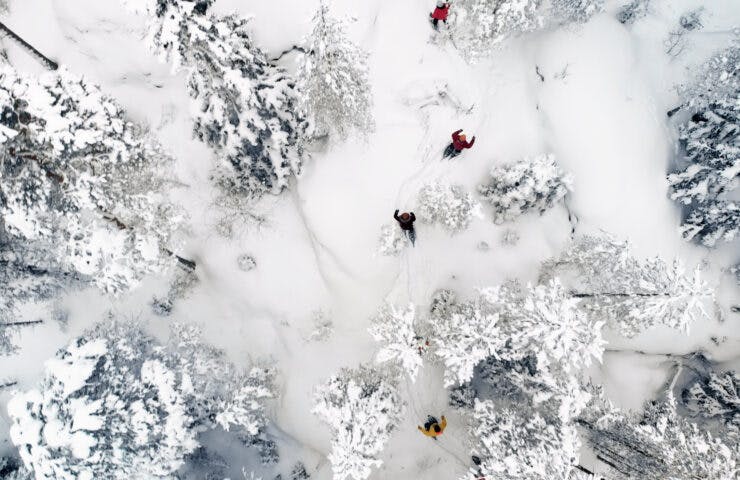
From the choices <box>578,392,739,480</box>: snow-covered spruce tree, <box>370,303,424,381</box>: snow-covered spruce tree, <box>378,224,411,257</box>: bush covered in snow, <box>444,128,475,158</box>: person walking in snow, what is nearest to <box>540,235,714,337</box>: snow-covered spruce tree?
<box>578,392,739,480</box>: snow-covered spruce tree

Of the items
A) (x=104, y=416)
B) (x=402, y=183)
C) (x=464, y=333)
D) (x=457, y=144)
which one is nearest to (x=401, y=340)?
(x=464, y=333)

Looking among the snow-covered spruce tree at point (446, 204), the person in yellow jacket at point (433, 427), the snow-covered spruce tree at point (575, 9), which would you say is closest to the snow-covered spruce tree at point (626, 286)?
the snow-covered spruce tree at point (446, 204)

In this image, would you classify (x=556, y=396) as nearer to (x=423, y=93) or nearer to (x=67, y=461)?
(x=423, y=93)

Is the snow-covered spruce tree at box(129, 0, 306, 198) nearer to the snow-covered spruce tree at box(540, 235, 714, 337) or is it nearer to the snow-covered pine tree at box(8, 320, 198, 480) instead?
the snow-covered pine tree at box(8, 320, 198, 480)

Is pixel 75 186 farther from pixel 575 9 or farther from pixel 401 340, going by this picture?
pixel 575 9

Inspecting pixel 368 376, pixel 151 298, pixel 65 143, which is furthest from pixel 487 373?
pixel 65 143

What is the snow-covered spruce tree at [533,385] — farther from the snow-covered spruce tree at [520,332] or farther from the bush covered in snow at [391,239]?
the bush covered in snow at [391,239]
